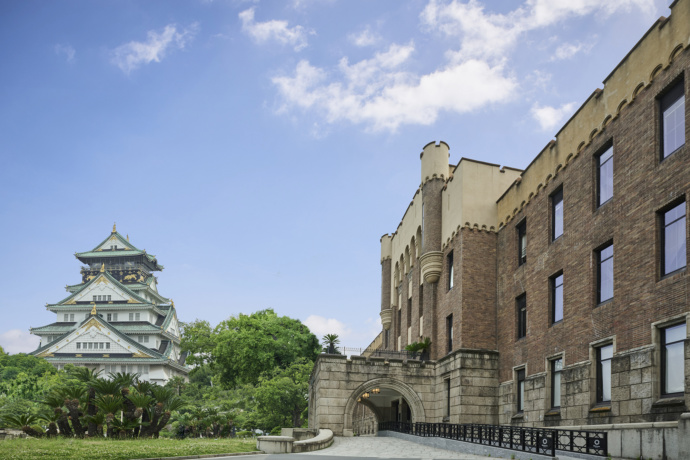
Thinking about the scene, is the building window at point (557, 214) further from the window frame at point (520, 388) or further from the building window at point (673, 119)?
the building window at point (673, 119)

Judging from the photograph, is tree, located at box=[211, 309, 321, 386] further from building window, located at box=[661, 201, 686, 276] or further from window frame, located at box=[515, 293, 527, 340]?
building window, located at box=[661, 201, 686, 276]

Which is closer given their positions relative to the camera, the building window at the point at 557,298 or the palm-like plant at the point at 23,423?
the building window at the point at 557,298

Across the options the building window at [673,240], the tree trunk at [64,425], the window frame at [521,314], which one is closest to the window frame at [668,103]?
the building window at [673,240]

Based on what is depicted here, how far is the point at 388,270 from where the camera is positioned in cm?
4738

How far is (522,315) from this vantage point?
26250mm

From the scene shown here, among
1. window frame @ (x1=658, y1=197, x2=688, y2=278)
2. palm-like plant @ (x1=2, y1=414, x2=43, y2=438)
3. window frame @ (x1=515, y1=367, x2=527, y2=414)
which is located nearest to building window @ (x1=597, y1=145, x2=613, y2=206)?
window frame @ (x1=658, y1=197, x2=688, y2=278)

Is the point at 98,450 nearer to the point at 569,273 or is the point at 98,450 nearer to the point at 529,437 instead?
the point at 529,437

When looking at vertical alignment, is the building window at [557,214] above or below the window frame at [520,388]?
above

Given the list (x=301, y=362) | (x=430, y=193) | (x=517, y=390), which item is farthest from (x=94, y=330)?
(x=517, y=390)

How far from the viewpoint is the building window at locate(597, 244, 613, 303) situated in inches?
768

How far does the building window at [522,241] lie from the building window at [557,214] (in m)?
2.42

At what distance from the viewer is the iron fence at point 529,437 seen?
14812 millimetres

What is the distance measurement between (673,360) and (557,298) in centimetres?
745

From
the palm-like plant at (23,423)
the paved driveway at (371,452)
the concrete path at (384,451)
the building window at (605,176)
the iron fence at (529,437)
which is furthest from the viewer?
the palm-like plant at (23,423)
